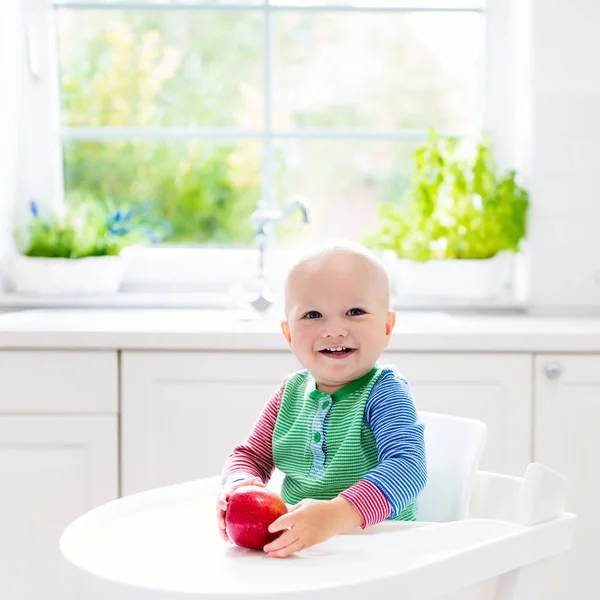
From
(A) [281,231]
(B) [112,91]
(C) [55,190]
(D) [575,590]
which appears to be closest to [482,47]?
(A) [281,231]

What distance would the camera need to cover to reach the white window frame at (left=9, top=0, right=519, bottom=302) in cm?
271

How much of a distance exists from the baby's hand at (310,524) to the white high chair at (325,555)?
11 millimetres

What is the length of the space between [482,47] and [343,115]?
Answer: 0.44 m

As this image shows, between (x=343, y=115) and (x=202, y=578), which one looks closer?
(x=202, y=578)

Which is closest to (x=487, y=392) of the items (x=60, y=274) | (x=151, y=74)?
(x=60, y=274)

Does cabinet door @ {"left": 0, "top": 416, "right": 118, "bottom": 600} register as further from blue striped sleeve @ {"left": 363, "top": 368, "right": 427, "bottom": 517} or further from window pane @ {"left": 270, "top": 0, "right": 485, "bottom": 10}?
window pane @ {"left": 270, "top": 0, "right": 485, "bottom": 10}

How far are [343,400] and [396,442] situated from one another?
126 millimetres

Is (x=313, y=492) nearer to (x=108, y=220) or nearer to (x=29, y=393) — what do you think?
(x=29, y=393)

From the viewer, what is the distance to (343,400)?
4.07 ft

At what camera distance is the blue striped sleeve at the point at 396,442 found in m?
1.09

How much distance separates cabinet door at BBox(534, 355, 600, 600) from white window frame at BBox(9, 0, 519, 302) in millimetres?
865

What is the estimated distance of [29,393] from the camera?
6.61ft

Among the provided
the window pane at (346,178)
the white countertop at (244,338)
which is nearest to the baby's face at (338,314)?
the white countertop at (244,338)

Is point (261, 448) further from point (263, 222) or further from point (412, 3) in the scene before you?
point (412, 3)
